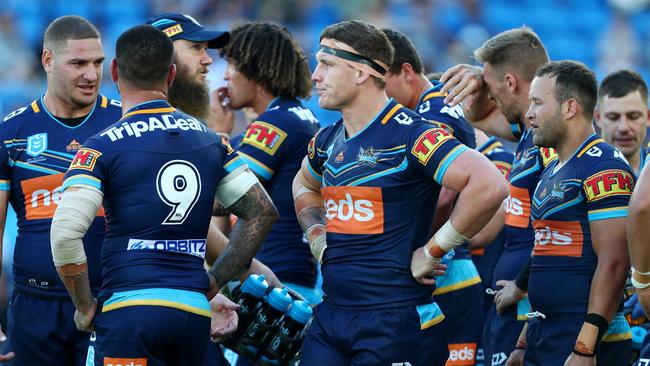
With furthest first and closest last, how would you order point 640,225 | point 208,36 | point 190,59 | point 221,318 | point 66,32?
point 190,59 < point 208,36 < point 66,32 < point 221,318 < point 640,225

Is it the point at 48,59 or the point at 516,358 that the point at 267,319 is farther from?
the point at 48,59

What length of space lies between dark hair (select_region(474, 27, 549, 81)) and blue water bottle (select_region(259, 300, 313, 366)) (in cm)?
232

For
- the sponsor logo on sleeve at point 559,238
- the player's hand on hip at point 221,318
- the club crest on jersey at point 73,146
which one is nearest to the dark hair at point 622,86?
the sponsor logo on sleeve at point 559,238

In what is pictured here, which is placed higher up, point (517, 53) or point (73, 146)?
point (517, 53)

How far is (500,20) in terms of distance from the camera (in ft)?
64.4

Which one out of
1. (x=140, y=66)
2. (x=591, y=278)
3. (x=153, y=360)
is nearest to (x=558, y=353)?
(x=591, y=278)

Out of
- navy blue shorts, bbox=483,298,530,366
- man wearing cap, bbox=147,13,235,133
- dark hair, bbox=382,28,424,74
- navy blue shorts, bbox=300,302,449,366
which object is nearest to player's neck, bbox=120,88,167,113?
man wearing cap, bbox=147,13,235,133

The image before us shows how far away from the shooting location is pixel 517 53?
7.46 m

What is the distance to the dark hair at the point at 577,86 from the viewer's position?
20.4 feet

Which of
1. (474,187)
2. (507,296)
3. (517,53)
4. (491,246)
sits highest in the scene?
(517,53)

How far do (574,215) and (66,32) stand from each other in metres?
3.58

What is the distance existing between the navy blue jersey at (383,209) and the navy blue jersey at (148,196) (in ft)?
2.68

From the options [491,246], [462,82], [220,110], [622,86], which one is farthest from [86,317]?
[622,86]

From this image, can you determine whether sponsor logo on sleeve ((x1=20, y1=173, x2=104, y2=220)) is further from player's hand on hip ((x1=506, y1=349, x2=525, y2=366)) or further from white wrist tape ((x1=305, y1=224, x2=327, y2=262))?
player's hand on hip ((x1=506, y1=349, x2=525, y2=366))
